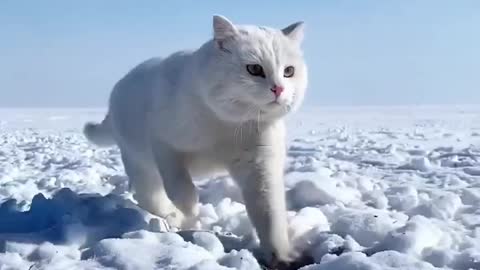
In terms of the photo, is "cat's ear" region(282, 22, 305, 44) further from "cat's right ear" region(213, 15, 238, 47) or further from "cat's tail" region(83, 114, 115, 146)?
"cat's tail" region(83, 114, 115, 146)

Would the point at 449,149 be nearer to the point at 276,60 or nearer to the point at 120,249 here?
the point at 276,60

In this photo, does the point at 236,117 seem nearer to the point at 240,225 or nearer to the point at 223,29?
the point at 223,29

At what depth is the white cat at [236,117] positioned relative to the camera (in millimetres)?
2729

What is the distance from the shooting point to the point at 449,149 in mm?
7211

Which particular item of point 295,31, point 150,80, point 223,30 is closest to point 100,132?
point 150,80

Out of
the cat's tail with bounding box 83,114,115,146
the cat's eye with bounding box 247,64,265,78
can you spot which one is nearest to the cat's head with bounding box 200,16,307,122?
the cat's eye with bounding box 247,64,265,78

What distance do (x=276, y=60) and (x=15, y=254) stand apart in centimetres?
146

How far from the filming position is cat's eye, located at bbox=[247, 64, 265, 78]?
8.94 ft

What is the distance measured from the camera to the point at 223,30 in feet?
9.53

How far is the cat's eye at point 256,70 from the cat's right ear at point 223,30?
0.26 metres

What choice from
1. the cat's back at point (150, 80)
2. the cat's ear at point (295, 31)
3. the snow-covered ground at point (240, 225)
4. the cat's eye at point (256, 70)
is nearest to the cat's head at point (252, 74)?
the cat's eye at point (256, 70)

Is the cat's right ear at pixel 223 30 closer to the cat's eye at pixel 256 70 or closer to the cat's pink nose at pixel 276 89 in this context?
the cat's eye at pixel 256 70

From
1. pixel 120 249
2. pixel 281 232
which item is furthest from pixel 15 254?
pixel 281 232

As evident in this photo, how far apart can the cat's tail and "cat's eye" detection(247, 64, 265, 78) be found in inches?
68.3
